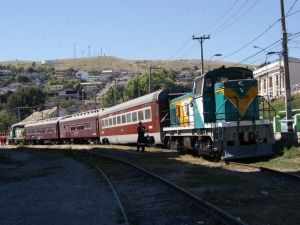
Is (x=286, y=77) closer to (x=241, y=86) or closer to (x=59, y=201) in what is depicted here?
(x=241, y=86)

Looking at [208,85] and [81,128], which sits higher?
[208,85]

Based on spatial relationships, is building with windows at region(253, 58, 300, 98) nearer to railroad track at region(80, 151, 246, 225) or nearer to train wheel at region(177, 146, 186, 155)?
train wheel at region(177, 146, 186, 155)

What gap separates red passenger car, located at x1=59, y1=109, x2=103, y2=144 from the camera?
39.7m

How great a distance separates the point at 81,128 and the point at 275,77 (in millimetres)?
27753

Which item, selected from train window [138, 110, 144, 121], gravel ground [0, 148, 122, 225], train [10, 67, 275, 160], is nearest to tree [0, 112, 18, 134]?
train window [138, 110, 144, 121]

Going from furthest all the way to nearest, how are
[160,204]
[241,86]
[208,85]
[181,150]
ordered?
[181,150]
[208,85]
[241,86]
[160,204]

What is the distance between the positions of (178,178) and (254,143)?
4716 mm

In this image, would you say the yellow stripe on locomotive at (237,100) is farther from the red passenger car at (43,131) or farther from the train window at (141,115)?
the red passenger car at (43,131)

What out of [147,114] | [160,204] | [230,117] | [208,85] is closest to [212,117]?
[230,117]

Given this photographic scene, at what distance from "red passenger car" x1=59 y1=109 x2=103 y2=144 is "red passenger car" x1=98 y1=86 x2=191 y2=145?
400cm

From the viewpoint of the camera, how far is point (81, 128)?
42531 mm

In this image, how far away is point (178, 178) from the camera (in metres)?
12.7

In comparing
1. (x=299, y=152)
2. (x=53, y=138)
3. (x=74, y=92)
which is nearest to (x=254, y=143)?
(x=299, y=152)

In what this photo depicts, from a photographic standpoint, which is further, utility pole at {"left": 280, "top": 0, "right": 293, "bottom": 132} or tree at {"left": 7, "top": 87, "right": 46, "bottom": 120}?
tree at {"left": 7, "top": 87, "right": 46, "bottom": 120}
